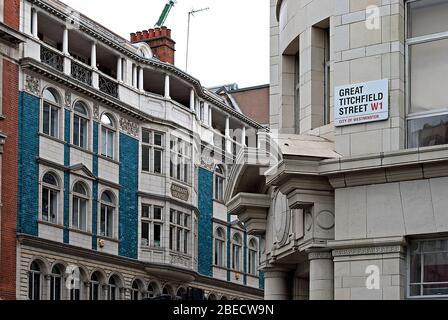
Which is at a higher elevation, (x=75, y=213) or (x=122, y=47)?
(x=122, y=47)

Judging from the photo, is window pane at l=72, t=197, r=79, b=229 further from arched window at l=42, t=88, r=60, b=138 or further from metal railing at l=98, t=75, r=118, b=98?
metal railing at l=98, t=75, r=118, b=98

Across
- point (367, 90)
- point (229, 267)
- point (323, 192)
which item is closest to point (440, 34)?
point (367, 90)

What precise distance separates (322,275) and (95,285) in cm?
2787

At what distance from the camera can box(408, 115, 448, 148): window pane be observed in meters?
16.0

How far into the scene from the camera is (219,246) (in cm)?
5503

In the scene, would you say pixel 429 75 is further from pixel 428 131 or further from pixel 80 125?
pixel 80 125

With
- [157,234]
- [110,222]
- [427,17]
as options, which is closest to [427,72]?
[427,17]

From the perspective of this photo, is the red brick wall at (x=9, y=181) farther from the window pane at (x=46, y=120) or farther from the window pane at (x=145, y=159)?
the window pane at (x=145, y=159)

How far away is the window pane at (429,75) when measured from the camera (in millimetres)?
16141

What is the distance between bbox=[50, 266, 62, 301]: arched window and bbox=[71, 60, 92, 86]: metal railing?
7.97m

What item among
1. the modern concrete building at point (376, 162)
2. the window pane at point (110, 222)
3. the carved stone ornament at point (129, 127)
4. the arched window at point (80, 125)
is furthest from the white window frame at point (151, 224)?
the modern concrete building at point (376, 162)

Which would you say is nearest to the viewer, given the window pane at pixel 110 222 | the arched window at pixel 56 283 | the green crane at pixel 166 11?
the arched window at pixel 56 283

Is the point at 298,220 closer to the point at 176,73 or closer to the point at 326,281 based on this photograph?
the point at 326,281

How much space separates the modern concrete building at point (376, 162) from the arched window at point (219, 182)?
37.2 metres
